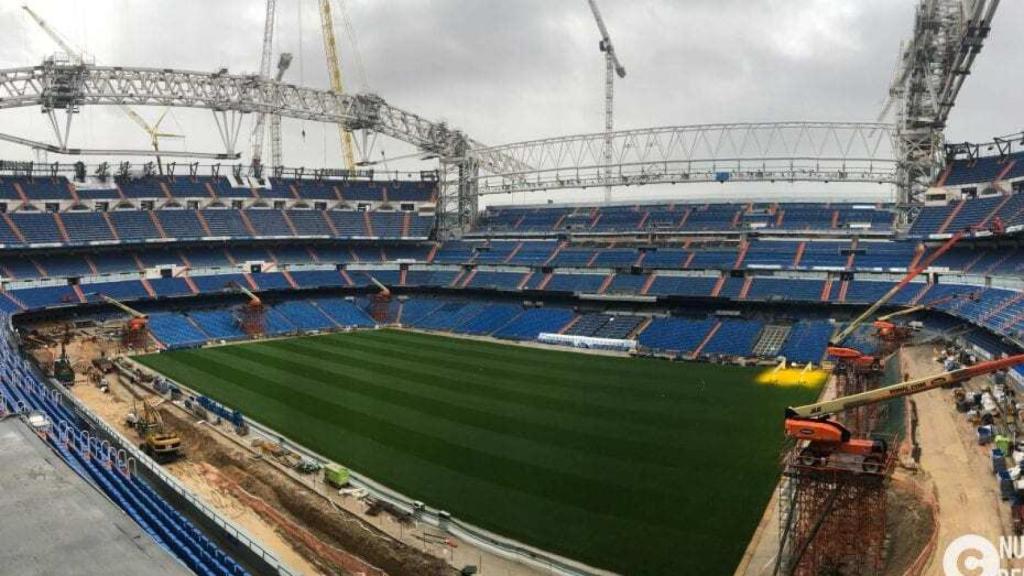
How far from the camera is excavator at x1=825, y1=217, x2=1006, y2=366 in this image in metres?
26.6

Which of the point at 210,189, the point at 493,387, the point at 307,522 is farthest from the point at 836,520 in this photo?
the point at 210,189

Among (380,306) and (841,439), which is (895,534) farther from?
(380,306)

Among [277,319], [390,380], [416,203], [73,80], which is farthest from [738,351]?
[73,80]

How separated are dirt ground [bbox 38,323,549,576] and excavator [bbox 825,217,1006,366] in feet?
50.9

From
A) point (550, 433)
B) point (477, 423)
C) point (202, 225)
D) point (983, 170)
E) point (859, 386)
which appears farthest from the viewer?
point (202, 225)

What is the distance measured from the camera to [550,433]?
31031mm

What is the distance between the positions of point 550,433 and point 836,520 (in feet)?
48.0

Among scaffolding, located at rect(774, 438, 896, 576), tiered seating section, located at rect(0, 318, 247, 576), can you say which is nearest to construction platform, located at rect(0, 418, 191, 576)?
tiered seating section, located at rect(0, 318, 247, 576)

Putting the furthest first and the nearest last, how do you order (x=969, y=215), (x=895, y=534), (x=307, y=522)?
(x=969, y=215)
(x=307, y=522)
(x=895, y=534)

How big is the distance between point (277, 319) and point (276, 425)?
31431 millimetres

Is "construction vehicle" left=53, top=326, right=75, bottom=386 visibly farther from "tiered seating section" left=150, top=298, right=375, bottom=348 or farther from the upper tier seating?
the upper tier seating

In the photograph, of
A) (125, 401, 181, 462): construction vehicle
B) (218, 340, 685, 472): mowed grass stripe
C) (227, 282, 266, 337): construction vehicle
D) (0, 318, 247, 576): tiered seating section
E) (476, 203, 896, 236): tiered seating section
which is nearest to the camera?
(0, 318, 247, 576): tiered seating section

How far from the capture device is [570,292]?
207ft

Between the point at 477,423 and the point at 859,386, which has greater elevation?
the point at 859,386
